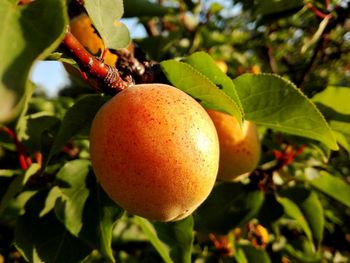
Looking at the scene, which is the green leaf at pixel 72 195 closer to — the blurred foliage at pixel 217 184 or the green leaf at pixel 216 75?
the blurred foliage at pixel 217 184

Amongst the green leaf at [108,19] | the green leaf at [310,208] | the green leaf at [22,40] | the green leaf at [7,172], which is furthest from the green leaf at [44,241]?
the green leaf at [310,208]

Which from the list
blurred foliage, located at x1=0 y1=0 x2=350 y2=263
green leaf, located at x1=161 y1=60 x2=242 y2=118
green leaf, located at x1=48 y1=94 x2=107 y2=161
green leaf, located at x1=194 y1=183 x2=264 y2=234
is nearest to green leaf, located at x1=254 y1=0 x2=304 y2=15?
blurred foliage, located at x1=0 y1=0 x2=350 y2=263

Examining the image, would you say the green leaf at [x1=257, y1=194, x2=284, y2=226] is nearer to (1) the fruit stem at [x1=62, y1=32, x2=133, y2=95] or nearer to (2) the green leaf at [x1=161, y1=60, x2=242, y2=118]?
(2) the green leaf at [x1=161, y1=60, x2=242, y2=118]

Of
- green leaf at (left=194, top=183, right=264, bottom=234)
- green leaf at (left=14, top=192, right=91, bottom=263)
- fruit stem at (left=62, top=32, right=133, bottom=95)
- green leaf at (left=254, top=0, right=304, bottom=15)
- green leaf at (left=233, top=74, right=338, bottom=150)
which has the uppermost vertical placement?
fruit stem at (left=62, top=32, right=133, bottom=95)

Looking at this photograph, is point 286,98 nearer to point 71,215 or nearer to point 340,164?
point 71,215

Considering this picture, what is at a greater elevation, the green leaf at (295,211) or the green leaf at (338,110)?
the green leaf at (338,110)

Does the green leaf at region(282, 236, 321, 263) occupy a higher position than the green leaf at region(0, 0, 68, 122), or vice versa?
the green leaf at region(0, 0, 68, 122)

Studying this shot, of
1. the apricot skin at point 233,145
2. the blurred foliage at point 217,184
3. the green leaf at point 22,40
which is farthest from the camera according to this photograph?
the apricot skin at point 233,145
